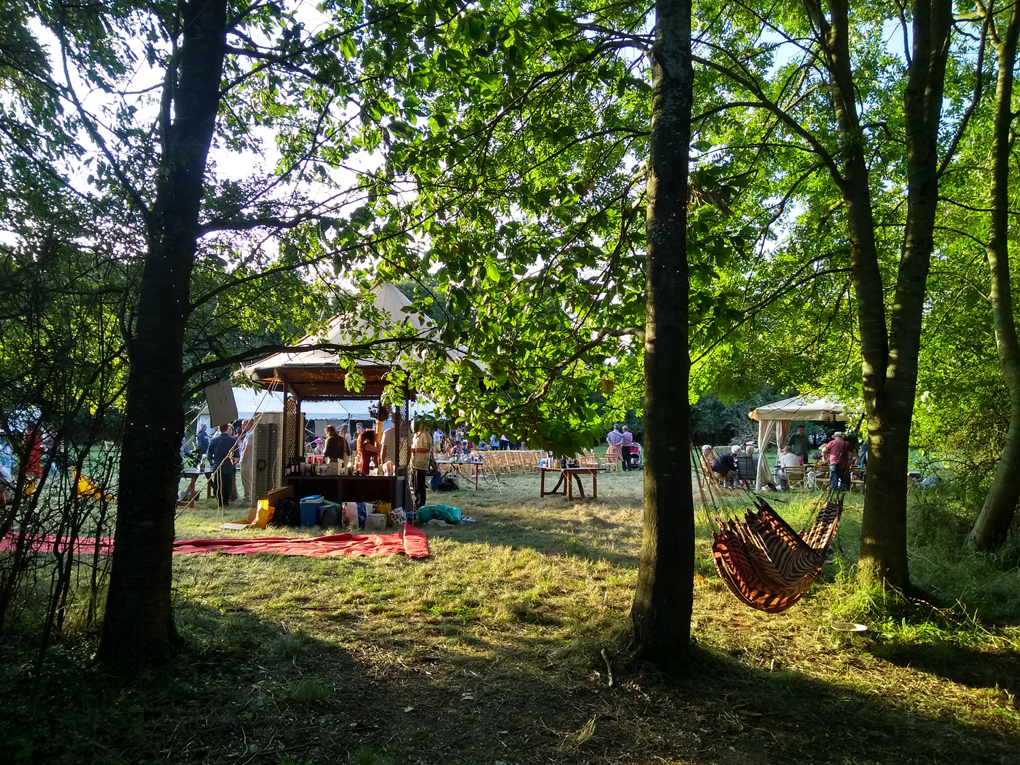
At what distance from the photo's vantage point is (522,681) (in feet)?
15.4

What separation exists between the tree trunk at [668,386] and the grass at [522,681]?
1.34 feet

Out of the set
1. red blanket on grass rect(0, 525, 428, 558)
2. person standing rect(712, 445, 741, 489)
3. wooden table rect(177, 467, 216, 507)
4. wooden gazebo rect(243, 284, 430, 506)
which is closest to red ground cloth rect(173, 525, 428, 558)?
red blanket on grass rect(0, 525, 428, 558)

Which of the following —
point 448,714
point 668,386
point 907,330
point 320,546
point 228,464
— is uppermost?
point 907,330

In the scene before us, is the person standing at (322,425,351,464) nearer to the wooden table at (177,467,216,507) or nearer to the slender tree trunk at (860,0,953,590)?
the wooden table at (177,467,216,507)

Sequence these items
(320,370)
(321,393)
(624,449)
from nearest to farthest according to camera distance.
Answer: (320,370) < (321,393) < (624,449)

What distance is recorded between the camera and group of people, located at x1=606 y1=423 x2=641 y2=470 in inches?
1043

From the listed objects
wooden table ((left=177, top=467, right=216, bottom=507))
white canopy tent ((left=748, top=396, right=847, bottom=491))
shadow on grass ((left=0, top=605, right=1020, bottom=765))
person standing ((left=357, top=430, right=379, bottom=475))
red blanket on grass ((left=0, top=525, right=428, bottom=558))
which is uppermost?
white canopy tent ((left=748, top=396, right=847, bottom=491))

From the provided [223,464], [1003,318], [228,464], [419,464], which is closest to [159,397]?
[1003,318]

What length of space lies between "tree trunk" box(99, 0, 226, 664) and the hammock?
4337 mm

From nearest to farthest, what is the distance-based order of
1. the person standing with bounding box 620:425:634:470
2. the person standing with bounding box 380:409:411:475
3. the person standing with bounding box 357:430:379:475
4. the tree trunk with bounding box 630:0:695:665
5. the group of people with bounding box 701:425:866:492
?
the tree trunk with bounding box 630:0:695:665 → the person standing with bounding box 380:409:411:475 → the person standing with bounding box 357:430:379:475 → the group of people with bounding box 701:425:866:492 → the person standing with bounding box 620:425:634:470

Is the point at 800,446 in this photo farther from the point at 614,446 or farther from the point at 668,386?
the point at 668,386

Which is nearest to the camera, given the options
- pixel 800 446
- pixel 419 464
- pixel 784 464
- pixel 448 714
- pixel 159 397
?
pixel 448 714

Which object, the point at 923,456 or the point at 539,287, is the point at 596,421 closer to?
the point at 539,287

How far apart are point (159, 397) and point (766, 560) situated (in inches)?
189
